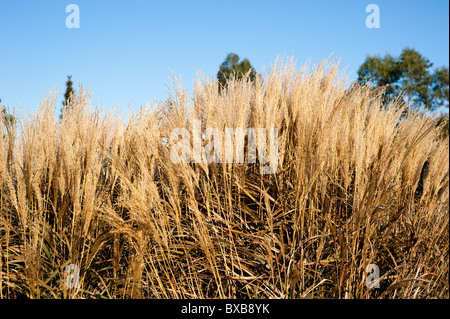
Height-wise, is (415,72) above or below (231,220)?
above

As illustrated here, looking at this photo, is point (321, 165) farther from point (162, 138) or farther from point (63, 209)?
point (63, 209)

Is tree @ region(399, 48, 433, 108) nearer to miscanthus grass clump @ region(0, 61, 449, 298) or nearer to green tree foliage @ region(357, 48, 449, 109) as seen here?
green tree foliage @ region(357, 48, 449, 109)

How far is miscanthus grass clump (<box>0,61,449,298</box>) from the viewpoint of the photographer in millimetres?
1905

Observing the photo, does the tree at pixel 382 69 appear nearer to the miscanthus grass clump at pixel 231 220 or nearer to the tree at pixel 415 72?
the tree at pixel 415 72

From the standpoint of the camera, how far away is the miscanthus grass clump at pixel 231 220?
191 cm

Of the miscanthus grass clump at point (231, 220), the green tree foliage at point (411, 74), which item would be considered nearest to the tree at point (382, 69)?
the green tree foliage at point (411, 74)

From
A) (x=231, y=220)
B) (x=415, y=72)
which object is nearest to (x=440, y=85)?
(x=415, y=72)

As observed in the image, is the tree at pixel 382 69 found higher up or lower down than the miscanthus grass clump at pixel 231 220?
higher up

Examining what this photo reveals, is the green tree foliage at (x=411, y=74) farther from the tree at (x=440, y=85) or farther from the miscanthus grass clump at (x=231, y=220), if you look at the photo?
the miscanthus grass clump at (x=231, y=220)

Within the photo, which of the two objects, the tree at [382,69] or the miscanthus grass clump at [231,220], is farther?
the tree at [382,69]

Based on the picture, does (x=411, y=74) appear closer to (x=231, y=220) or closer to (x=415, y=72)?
(x=415, y=72)

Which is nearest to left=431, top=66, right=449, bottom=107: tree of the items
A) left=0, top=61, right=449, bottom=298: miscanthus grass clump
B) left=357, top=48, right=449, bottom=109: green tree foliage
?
left=357, top=48, right=449, bottom=109: green tree foliage

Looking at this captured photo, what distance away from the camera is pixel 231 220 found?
226 cm

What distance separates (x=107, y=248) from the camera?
2.22 metres
